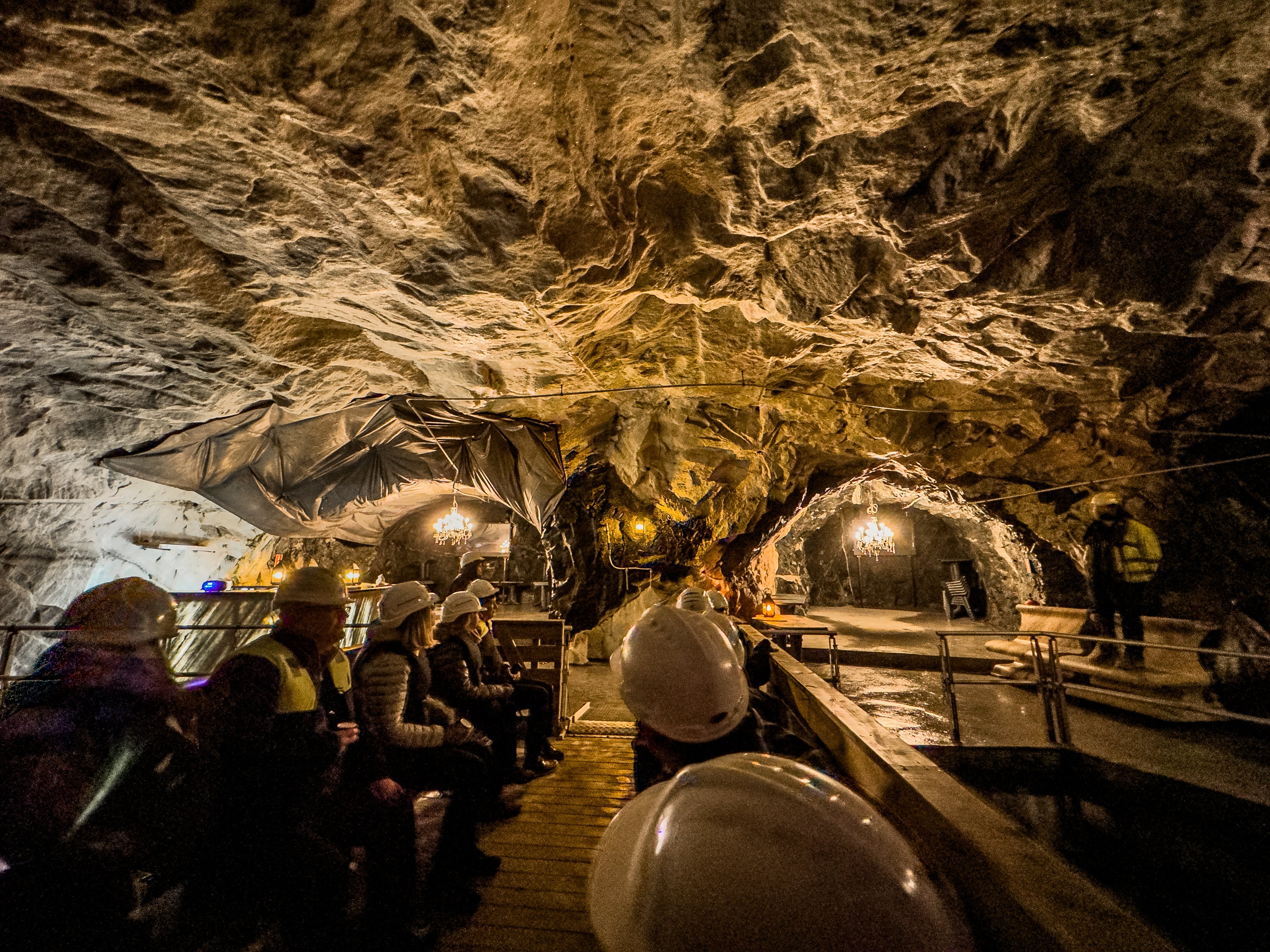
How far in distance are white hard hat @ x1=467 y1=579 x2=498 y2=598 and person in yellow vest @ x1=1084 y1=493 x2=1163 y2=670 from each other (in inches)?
301

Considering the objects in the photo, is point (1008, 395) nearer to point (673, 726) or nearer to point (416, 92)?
point (673, 726)

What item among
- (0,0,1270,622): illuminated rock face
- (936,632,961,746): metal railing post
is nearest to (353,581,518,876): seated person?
(0,0,1270,622): illuminated rock face

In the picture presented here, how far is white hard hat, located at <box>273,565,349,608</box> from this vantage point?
2258 mm

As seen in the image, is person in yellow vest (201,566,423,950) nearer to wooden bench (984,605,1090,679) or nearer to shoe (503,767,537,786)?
shoe (503,767,537,786)

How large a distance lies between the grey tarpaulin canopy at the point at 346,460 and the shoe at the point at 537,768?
357cm

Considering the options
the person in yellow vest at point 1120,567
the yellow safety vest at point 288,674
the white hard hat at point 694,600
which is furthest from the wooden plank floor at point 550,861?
the person in yellow vest at point 1120,567

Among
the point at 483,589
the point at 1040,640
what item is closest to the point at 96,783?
the point at 483,589

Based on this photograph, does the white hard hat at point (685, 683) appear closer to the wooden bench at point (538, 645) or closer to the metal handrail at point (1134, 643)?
the metal handrail at point (1134, 643)

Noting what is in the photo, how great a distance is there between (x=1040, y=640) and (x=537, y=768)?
28.9ft

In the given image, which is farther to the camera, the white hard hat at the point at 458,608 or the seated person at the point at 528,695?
the seated person at the point at 528,695

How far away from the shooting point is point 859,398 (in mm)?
7391

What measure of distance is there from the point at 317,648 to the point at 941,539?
22365 millimetres

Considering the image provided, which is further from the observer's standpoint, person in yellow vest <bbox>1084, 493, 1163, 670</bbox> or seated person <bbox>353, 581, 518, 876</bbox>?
person in yellow vest <bbox>1084, 493, 1163, 670</bbox>

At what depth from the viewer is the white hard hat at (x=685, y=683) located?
2086 mm
